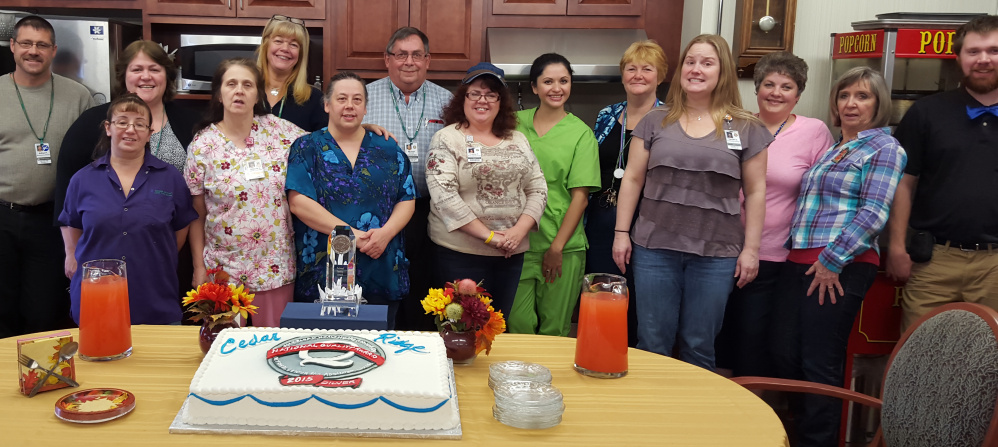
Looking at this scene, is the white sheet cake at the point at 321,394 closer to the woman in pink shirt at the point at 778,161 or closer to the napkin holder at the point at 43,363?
the napkin holder at the point at 43,363

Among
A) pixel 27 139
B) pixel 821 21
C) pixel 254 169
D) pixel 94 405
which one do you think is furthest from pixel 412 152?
pixel 821 21

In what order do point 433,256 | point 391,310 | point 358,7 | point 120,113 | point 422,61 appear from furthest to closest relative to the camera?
point 358,7 → point 422,61 → point 433,256 → point 391,310 → point 120,113

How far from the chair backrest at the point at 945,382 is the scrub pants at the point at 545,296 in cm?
149

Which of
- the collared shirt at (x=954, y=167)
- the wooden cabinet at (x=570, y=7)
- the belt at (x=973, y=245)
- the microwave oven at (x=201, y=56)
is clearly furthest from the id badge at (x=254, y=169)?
the belt at (x=973, y=245)

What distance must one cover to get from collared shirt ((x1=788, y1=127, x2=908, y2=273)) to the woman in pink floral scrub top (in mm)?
1745

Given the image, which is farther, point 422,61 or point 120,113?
point 422,61

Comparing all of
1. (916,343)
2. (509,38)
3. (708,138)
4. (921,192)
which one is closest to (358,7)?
(509,38)

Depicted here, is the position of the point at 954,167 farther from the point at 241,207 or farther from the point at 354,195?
the point at 241,207

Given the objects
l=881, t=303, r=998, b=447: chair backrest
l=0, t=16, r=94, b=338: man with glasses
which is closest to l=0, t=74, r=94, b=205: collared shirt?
l=0, t=16, r=94, b=338: man with glasses

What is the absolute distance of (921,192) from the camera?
2678 mm

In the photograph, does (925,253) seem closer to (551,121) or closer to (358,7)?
(551,121)

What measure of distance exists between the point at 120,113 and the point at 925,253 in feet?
8.85

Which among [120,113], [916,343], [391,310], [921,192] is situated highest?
[120,113]

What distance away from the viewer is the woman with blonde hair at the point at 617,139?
9.63ft
